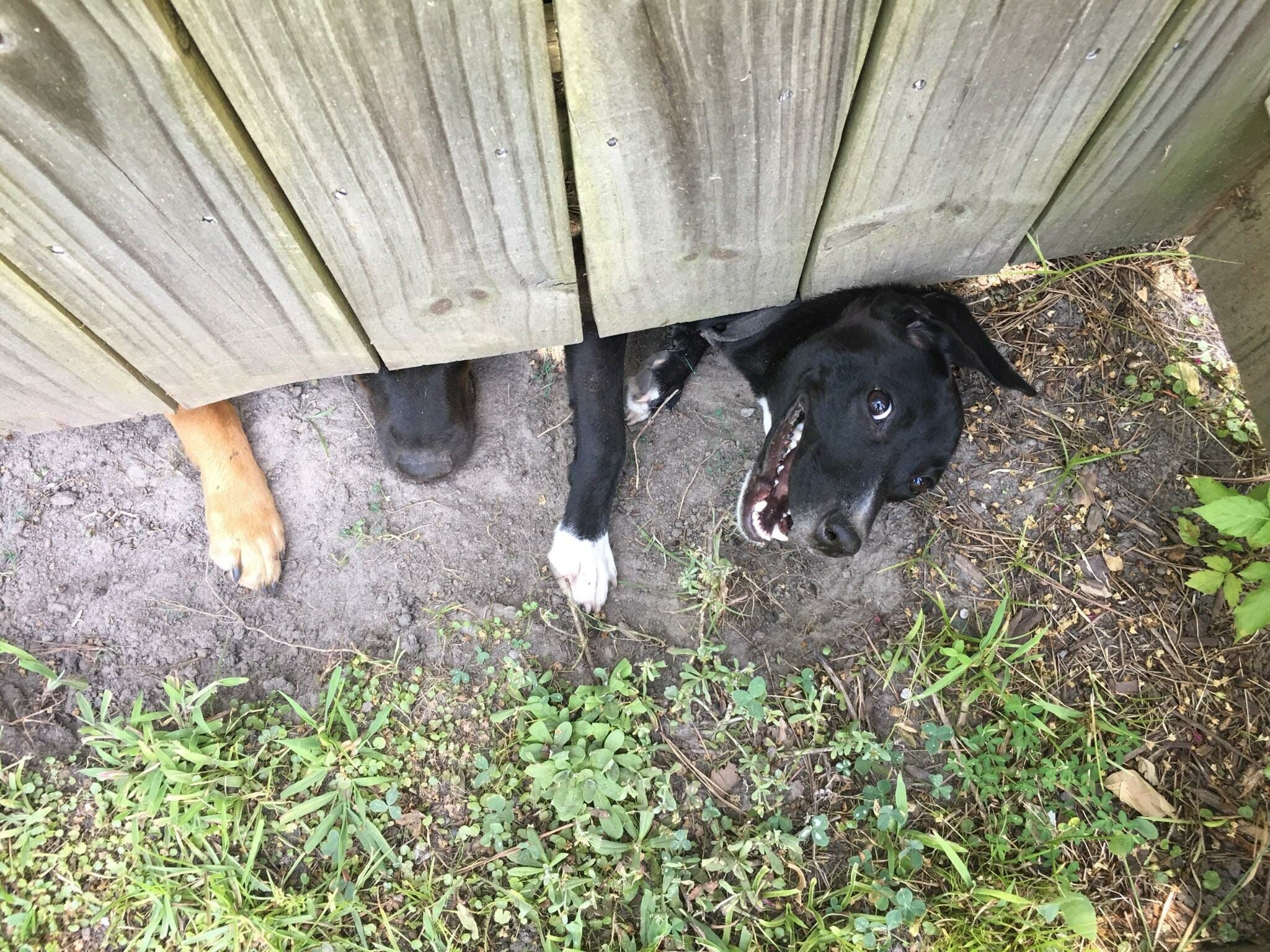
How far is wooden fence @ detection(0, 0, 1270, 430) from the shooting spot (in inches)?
59.5

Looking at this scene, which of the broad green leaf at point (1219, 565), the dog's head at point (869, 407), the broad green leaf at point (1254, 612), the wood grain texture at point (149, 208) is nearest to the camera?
the wood grain texture at point (149, 208)

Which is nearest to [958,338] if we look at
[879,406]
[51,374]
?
[879,406]

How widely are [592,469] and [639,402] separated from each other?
44 cm

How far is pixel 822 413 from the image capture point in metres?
2.79

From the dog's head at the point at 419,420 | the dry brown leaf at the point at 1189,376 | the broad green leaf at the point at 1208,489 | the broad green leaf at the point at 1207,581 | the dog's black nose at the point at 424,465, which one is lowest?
the dog's black nose at the point at 424,465

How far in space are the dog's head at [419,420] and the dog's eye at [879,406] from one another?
4.85ft

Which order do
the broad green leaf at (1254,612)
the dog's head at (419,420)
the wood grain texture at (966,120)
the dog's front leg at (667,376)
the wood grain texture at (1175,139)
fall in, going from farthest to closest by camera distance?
the dog's front leg at (667,376)
the dog's head at (419,420)
the broad green leaf at (1254,612)
the wood grain texture at (1175,139)
the wood grain texture at (966,120)

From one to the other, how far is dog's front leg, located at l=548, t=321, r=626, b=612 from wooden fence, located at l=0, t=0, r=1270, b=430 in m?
0.42

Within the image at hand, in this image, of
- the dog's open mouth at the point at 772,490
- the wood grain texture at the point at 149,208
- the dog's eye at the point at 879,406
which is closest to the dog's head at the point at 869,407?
the dog's eye at the point at 879,406

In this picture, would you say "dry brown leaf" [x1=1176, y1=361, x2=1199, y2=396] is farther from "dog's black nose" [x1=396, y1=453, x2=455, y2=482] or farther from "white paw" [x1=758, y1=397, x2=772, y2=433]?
"dog's black nose" [x1=396, y1=453, x2=455, y2=482]

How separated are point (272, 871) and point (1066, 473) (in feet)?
10.2

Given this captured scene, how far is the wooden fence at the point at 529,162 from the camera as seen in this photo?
4.96ft

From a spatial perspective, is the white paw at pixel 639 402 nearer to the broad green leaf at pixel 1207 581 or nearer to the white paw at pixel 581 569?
the white paw at pixel 581 569

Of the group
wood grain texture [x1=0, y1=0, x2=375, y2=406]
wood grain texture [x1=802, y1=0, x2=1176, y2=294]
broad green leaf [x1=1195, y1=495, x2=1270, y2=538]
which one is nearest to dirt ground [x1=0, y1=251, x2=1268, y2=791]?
broad green leaf [x1=1195, y1=495, x2=1270, y2=538]
